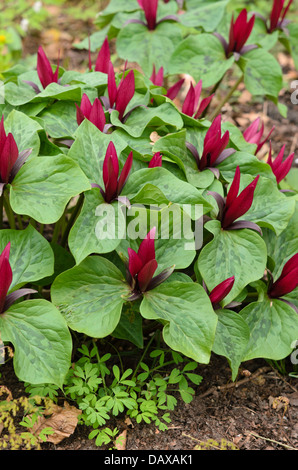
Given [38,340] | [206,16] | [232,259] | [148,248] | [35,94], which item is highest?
[206,16]

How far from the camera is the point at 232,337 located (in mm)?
1696

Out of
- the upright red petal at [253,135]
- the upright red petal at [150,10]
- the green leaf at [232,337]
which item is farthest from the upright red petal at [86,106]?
the upright red petal at [150,10]

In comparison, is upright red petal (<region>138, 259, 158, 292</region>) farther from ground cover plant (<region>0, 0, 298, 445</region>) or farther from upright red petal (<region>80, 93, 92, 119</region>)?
upright red petal (<region>80, 93, 92, 119</region>)

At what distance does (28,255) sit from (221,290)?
2.12 ft

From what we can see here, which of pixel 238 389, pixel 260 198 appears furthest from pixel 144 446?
pixel 260 198

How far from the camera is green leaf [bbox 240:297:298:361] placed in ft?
5.76

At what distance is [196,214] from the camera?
1629mm

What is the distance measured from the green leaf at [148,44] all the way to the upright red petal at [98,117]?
82cm

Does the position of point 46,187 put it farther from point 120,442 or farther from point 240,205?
point 120,442

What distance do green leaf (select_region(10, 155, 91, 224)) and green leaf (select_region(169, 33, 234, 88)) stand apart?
1.04 meters

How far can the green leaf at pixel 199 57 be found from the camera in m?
2.37

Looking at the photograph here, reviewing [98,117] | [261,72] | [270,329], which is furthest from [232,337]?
[261,72]

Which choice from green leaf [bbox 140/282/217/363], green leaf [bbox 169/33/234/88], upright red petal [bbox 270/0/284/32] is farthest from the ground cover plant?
upright red petal [bbox 270/0/284/32]
